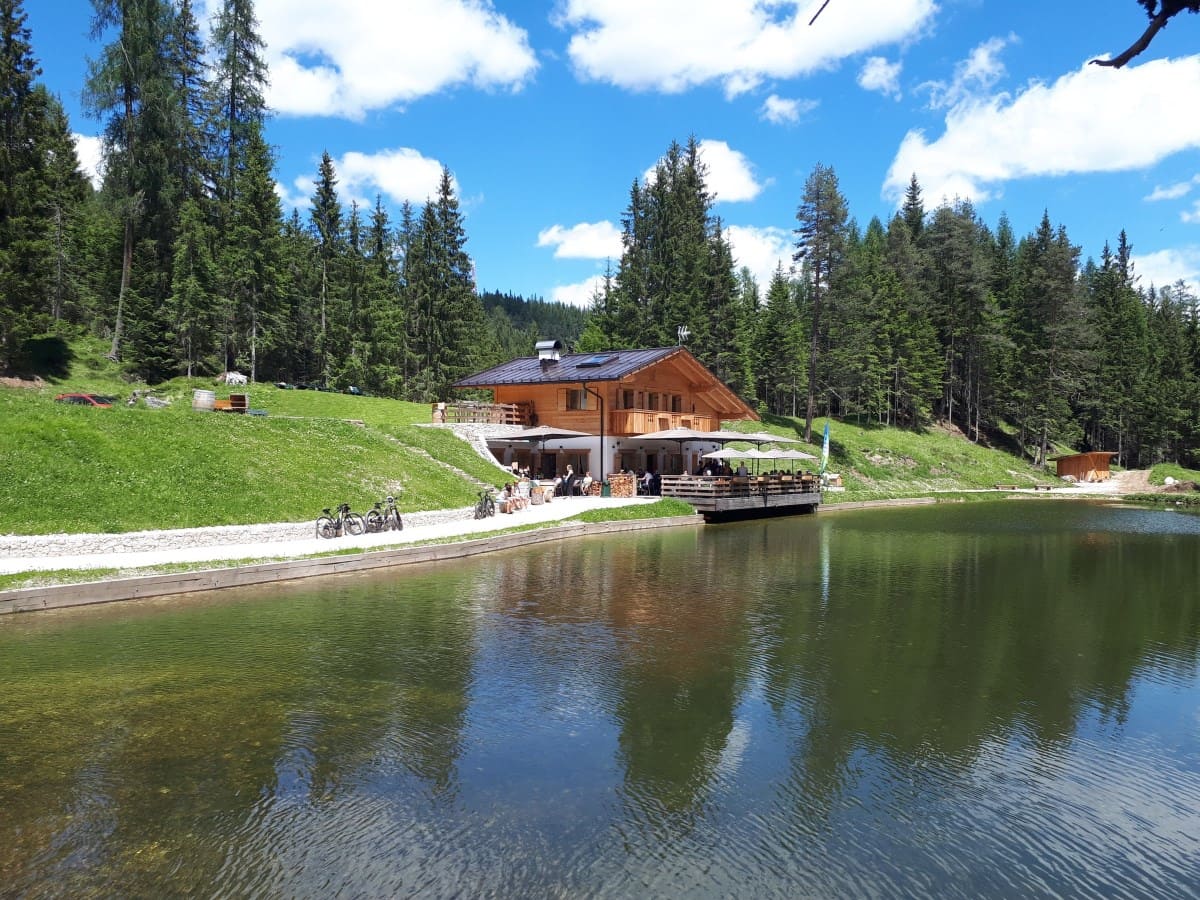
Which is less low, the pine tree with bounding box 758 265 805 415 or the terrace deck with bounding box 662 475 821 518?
the pine tree with bounding box 758 265 805 415

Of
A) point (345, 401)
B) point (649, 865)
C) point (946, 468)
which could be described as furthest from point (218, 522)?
point (946, 468)

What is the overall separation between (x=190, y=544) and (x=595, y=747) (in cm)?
1535

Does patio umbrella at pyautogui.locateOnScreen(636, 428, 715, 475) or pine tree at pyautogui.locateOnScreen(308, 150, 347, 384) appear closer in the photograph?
patio umbrella at pyautogui.locateOnScreen(636, 428, 715, 475)

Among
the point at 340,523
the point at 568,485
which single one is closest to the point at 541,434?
the point at 568,485

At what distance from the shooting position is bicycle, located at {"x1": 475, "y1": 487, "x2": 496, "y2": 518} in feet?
89.5

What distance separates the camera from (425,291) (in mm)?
63094

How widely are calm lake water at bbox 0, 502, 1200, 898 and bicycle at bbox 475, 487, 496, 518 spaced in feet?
37.6

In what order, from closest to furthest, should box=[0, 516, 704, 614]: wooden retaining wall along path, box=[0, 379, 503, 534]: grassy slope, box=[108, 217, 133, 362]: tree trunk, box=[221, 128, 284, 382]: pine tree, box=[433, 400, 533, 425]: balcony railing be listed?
box=[0, 516, 704, 614]: wooden retaining wall along path → box=[0, 379, 503, 534]: grassy slope → box=[433, 400, 533, 425]: balcony railing → box=[108, 217, 133, 362]: tree trunk → box=[221, 128, 284, 382]: pine tree

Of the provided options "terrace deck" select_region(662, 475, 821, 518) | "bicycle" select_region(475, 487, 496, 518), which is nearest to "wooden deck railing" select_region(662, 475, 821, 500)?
"terrace deck" select_region(662, 475, 821, 518)

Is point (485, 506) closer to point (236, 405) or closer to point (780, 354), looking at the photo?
point (236, 405)

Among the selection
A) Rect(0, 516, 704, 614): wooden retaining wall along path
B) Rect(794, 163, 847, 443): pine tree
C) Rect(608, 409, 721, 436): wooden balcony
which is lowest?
Rect(0, 516, 704, 614): wooden retaining wall along path

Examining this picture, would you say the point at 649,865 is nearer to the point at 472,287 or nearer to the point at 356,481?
the point at 356,481

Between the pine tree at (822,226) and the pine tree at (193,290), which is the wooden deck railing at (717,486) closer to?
the pine tree at (822,226)

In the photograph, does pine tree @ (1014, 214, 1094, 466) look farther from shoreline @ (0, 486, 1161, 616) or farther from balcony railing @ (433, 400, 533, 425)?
shoreline @ (0, 486, 1161, 616)
